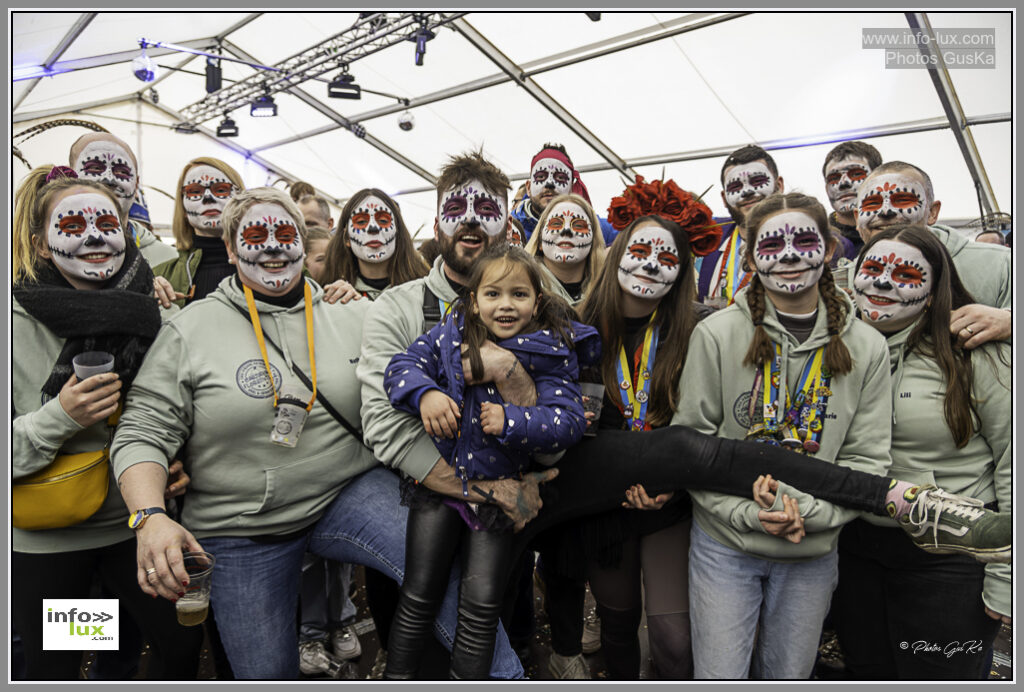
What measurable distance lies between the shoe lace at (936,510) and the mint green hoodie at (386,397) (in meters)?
1.65

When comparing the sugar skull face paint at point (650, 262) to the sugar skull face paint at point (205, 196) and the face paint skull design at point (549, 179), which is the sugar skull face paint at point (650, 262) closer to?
the face paint skull design at point (549, 179)

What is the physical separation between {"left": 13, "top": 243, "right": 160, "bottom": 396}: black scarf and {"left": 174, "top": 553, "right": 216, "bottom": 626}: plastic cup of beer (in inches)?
25.0

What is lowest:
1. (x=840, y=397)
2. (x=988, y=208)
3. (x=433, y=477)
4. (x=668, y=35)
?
(x=433, y=477)

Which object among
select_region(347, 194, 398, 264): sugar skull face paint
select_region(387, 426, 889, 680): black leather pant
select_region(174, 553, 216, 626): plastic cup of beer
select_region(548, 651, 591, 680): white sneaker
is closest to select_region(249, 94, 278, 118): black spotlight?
select_region(347, 194, 398, 264): sugar skull face paint

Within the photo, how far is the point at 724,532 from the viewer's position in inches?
80.4

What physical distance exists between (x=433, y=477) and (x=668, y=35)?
3763mm

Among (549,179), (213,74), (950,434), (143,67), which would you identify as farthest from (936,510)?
(213,74)

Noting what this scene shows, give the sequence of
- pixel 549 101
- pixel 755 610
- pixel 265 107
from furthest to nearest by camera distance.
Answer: pixel 265 107 < pixel 549 101 < pixel 755 610

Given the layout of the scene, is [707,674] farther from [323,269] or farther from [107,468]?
[323,269]

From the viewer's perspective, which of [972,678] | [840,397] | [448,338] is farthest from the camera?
[972,678]

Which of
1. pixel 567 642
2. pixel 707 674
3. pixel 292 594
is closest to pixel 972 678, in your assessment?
pixel 707 674

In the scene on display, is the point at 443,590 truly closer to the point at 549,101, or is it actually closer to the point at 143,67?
the point at 549,101

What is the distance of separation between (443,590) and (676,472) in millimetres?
917

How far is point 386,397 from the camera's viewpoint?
1882 mm
